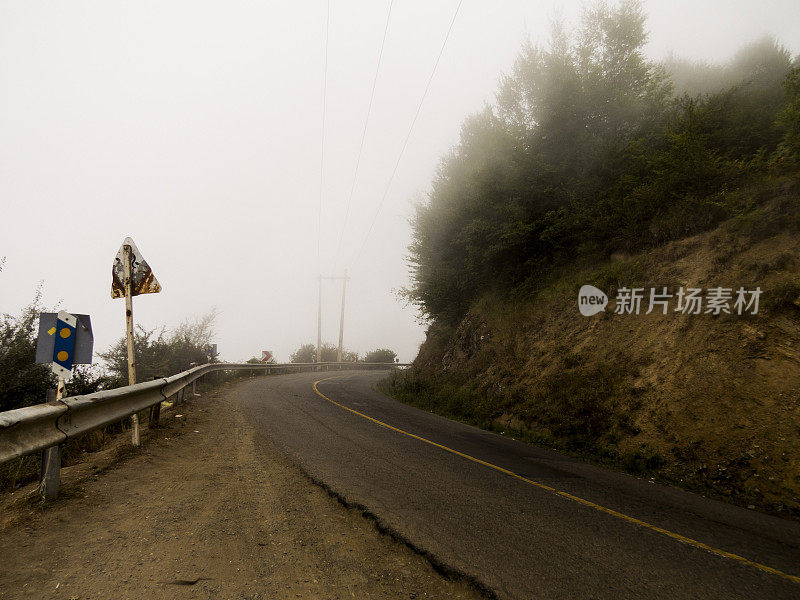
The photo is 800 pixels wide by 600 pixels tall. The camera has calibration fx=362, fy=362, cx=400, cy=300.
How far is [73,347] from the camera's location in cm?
464

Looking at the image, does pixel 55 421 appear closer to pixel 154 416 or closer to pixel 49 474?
pixel 49 474

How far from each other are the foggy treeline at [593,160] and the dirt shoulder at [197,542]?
11.2 meters

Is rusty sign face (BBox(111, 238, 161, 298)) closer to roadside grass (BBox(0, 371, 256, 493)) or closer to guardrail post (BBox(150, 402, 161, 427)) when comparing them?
roadside grass (BBox(0, 371, 256, 493))

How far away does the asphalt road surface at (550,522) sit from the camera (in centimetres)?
290

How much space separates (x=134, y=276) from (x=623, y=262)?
12.4 meters

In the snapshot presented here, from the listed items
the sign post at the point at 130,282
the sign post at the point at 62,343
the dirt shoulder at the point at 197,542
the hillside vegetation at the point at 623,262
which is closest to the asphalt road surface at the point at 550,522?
the dirt shoulder at the point at 197,542

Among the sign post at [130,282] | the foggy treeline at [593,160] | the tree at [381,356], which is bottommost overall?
the tree at [381,356]

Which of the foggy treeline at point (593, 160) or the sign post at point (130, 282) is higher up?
the foggy treeline at point (593, 160)

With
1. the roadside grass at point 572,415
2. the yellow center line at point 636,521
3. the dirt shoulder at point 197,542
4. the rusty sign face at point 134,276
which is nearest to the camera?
the dirt shoulder at point 197,542

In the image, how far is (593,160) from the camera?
43.5 ft

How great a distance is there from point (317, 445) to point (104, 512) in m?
3.33

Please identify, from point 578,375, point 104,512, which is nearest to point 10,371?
point 104,512

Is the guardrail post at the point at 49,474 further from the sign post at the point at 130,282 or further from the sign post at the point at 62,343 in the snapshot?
the sign post at the point at 130,282

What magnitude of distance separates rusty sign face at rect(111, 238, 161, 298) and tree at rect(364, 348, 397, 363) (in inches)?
1395
